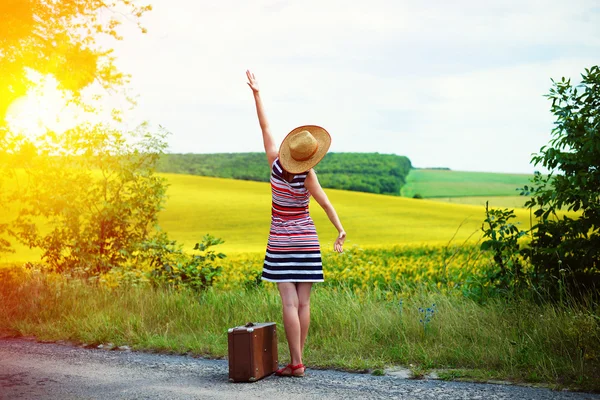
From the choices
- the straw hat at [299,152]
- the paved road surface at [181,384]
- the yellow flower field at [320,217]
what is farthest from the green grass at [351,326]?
the yellow flower field at [320,217]

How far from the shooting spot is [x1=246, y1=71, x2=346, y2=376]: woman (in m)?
6.54

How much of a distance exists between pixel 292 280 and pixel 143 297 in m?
4.17

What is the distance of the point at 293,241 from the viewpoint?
6.56 metres

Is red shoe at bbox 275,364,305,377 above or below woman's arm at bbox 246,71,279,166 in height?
below

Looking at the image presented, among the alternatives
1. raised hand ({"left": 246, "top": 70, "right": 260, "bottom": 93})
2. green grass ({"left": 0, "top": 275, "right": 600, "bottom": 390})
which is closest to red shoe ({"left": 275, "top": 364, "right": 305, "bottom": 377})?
green grass ({"left": 0, "top": 275, "right": 600, "bottom": 390})

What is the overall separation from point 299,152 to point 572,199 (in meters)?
3.88

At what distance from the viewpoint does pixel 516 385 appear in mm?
6117

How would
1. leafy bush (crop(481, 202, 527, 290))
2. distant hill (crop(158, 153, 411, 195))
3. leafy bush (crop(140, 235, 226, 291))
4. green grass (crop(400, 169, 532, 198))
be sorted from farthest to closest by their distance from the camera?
green grass (crop(400, 169, 532, 198)) → distant hill (crop(158, 153, 411, 195)) → leafy bush (crop(140, 235, 226, 291)) → leafy bush (crop(481, 202, 527, 290))

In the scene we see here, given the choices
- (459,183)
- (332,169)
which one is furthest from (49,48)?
(459,183)

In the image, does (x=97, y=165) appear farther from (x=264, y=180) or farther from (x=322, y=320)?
(x=264, y=180)

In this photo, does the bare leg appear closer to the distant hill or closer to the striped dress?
the striped dress

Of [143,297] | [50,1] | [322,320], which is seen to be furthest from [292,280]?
[50,1]

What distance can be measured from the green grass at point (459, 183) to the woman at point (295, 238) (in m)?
55.5

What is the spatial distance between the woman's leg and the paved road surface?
0.91 ft
